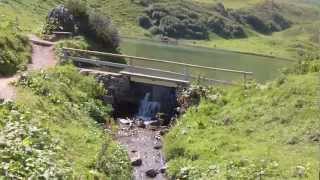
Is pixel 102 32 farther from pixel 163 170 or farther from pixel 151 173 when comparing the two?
pixel 151 173

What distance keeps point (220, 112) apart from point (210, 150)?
278 inches

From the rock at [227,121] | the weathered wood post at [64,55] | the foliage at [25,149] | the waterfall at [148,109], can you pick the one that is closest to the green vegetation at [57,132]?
the foliage at [25,149]

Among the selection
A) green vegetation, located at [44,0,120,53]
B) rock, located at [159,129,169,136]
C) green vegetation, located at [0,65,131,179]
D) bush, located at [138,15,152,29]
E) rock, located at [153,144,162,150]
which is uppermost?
green vegetation, located at [44,0,120,53]

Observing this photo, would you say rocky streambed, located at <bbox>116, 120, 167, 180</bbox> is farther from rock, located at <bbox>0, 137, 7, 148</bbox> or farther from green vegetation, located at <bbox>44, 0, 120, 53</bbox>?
green vegetation, located at <bbox>44, 0, 120, 53</bbox>

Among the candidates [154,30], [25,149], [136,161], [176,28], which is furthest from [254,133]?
[176,28]

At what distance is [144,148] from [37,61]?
12.3 meters

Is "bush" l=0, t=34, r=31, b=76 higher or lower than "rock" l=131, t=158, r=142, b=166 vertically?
higher

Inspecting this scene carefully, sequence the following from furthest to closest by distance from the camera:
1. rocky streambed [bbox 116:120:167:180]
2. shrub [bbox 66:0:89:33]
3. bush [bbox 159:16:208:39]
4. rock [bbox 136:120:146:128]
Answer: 1. bush [bbox 159:16:208:39]
2. shrub [bbox 66:0:89:33]
3. rock [bbox 136:120:146:128]
4. rocky streambed [bbox 116:120:167:180]

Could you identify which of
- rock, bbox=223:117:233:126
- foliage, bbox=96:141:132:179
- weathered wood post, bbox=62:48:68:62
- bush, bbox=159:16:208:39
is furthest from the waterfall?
bush, bbox=159:16:208:39

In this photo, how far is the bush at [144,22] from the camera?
190m

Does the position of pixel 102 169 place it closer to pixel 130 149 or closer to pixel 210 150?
pixel 210 150

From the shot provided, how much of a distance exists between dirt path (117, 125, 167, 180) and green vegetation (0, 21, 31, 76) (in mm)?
→ 7282

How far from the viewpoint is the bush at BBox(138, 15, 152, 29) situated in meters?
190

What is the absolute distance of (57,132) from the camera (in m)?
25.6
